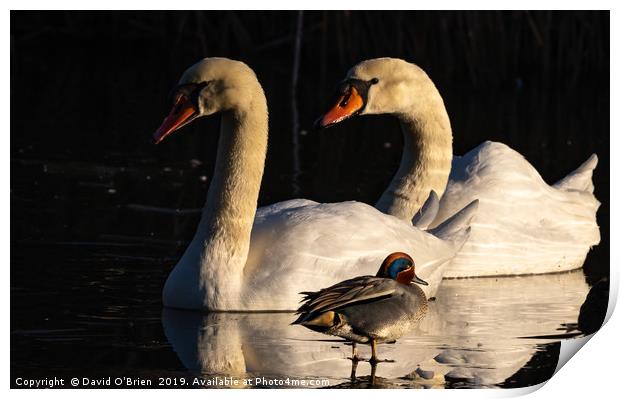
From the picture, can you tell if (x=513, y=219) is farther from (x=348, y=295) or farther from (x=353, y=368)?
(x=348, y=295)

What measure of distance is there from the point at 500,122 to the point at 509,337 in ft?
30.0

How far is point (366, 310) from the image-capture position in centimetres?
722

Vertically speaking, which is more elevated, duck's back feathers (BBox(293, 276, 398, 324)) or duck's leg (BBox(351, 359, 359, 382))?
duck's back feathers (BBox(293, 276, 398, 324))

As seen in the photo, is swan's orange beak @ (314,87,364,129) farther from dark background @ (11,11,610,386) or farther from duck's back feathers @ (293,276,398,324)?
duck's back feathers @ (293,276,398,324)

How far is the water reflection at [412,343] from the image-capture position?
7.43 meters

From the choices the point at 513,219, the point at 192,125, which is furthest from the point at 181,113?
the point at 192,125

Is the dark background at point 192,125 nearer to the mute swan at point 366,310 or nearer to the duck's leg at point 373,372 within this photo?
the mute swan at point 366,310

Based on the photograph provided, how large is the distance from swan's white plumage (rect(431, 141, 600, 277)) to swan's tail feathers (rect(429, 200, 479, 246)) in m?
0.41

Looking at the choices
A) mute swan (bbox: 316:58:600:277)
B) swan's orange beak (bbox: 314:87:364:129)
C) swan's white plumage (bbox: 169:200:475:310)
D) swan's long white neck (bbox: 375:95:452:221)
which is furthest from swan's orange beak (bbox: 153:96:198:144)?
swan's long white neck (bbox: 375:95:452:221)

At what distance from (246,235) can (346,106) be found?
1.66 meters

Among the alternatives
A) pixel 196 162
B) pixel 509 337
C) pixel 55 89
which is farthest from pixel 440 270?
pixel 55 89

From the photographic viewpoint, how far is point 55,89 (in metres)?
18.7

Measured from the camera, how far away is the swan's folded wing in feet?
23.4

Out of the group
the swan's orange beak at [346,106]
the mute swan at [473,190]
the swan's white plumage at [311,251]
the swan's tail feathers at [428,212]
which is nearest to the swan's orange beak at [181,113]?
the swan's white plumage at [311,251]
